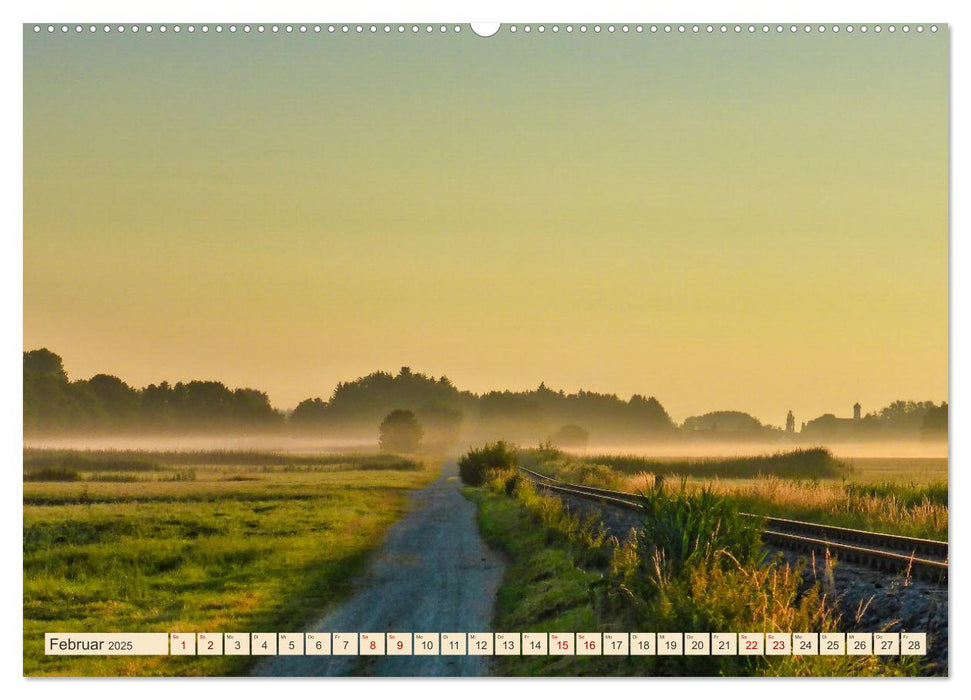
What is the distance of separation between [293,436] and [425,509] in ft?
54.3

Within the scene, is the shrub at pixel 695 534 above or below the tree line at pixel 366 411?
below

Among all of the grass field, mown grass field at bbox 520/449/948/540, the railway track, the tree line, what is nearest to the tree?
the tree line

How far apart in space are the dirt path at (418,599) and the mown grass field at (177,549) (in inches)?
25.4

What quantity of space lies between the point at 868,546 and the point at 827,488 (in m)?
6.03

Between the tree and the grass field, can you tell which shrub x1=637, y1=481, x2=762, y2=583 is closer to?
the grass field

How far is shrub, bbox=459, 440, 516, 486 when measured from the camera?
47.5 m

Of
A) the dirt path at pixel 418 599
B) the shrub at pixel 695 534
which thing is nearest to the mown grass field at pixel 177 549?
the dirt path at pixel 418 599

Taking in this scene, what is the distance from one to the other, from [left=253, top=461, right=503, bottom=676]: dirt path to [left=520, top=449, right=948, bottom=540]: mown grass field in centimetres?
483

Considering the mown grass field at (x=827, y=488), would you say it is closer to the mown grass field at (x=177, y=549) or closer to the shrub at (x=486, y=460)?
the mown grass field at (x=177, y=549)

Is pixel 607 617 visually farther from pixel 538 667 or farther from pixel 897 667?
pixel 897 667

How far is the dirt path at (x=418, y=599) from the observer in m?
13.9

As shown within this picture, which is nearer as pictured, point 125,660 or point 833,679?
point 833,679

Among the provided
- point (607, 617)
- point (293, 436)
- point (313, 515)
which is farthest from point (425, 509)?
point (607, 617)

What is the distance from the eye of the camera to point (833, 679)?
13.2m
